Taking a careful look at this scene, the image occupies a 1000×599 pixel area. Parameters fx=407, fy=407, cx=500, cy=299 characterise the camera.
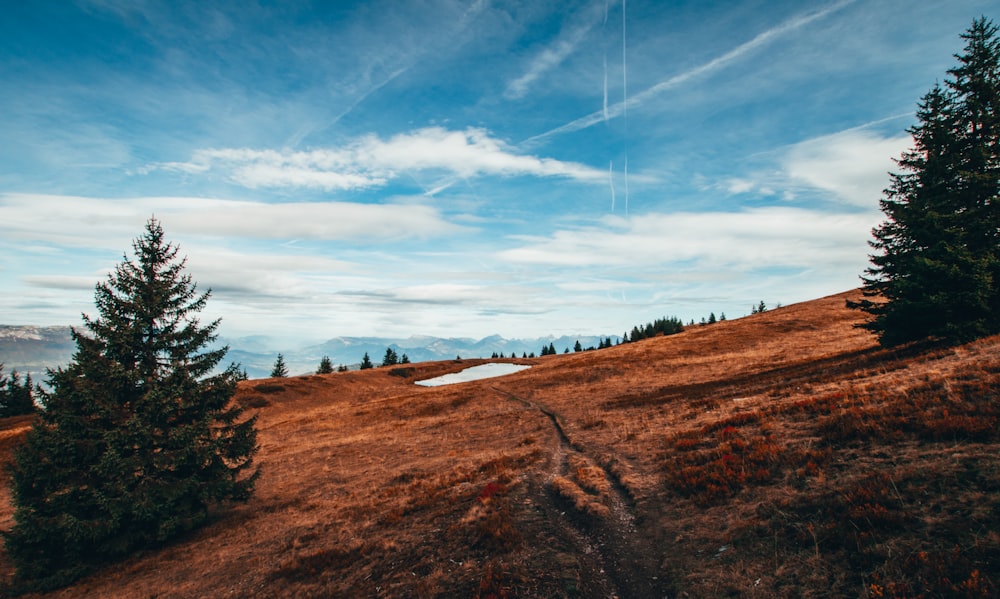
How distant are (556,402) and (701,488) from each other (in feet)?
83.2

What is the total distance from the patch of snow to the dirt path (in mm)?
54955

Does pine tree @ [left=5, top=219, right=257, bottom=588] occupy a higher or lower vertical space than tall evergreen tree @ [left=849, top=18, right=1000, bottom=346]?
lower

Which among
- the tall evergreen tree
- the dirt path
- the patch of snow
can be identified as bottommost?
the dirt path

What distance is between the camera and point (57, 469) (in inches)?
587

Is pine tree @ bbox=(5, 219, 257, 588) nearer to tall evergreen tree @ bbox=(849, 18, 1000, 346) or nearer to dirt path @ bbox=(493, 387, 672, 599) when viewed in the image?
dirt path @ bbox=(493, 387, 672, 599)

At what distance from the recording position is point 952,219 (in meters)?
21.7

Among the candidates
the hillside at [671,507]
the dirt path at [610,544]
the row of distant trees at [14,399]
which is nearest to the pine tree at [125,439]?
the hillside at [671,507]

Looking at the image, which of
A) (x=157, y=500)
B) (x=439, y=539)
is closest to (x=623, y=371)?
(x=439, y=539)

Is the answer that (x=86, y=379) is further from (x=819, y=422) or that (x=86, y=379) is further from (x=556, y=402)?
(x=556, y=402)

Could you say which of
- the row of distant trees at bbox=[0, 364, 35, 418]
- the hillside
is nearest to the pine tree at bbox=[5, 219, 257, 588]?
the hillside

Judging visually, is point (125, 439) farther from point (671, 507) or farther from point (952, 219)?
point (952, 219)

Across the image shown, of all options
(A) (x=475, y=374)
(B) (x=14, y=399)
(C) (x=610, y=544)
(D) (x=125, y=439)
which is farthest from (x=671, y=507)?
(B) (x=14, y=399)

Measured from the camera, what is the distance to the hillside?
824cm

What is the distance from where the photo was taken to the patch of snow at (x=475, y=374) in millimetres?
71875
